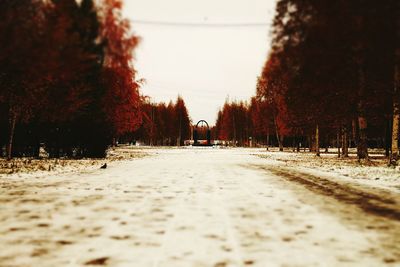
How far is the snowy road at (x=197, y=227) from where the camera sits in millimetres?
4805

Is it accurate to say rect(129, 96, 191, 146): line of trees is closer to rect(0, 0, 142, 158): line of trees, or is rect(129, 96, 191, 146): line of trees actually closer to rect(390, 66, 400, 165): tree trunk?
rect(0, 0, 142, 158): line of trees

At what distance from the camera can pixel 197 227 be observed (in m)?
6.45

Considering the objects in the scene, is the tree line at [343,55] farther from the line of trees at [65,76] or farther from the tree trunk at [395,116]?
the line of trees at [65,76]

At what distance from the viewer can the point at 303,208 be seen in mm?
8273

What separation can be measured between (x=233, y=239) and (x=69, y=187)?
7.05 meters

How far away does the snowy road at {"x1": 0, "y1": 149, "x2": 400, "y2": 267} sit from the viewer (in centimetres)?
480

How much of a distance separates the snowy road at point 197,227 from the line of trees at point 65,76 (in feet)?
12.0

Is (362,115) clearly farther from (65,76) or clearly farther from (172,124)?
(172,124)

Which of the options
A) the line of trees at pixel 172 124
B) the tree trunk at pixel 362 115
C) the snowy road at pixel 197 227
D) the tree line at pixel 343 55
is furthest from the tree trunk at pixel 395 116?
the line of trees at pixel 172 124

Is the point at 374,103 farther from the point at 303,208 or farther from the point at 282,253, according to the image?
the point at 282,253

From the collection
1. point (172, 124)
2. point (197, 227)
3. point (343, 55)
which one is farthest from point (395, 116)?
point (172, 124)

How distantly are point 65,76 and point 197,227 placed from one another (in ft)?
29.5

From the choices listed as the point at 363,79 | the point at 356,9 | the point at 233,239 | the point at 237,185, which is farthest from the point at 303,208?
the point at 363,79

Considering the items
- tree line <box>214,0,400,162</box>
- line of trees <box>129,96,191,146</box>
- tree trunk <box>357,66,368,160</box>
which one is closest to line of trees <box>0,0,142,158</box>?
tree line <box>214,0,400,162</box>
